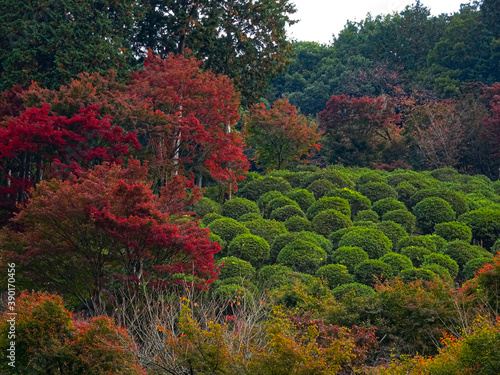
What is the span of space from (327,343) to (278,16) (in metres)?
15.2

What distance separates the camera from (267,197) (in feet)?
57.9

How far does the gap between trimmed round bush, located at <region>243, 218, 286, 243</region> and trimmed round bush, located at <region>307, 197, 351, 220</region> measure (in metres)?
1.43

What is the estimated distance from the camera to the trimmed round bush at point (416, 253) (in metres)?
14.0

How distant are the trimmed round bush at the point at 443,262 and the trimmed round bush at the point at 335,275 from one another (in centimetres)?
190

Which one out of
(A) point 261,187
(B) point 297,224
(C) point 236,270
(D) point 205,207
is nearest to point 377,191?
(A) point 261,187

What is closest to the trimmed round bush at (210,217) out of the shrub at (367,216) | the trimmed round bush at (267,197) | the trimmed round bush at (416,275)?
the trimmed round bush at (267,197)

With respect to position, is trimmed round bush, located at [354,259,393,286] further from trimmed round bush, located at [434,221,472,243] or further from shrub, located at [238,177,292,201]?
shrub, located at [238,177,292,201]

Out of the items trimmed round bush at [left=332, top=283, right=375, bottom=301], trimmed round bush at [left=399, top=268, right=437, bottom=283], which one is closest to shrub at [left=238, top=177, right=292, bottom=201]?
trimmed round bush at [left=399, top=268, right=437, bottom=283]

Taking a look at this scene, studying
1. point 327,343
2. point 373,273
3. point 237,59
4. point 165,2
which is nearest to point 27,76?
point 165,2

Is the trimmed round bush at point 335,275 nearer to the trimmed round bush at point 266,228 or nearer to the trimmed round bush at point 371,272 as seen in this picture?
the trimmed round bush at point 371,272

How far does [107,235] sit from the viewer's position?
9.88 meters

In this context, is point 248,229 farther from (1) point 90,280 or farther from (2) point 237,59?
(2) point 237,59

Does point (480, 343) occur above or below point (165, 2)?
below

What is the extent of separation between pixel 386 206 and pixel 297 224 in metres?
3.08
